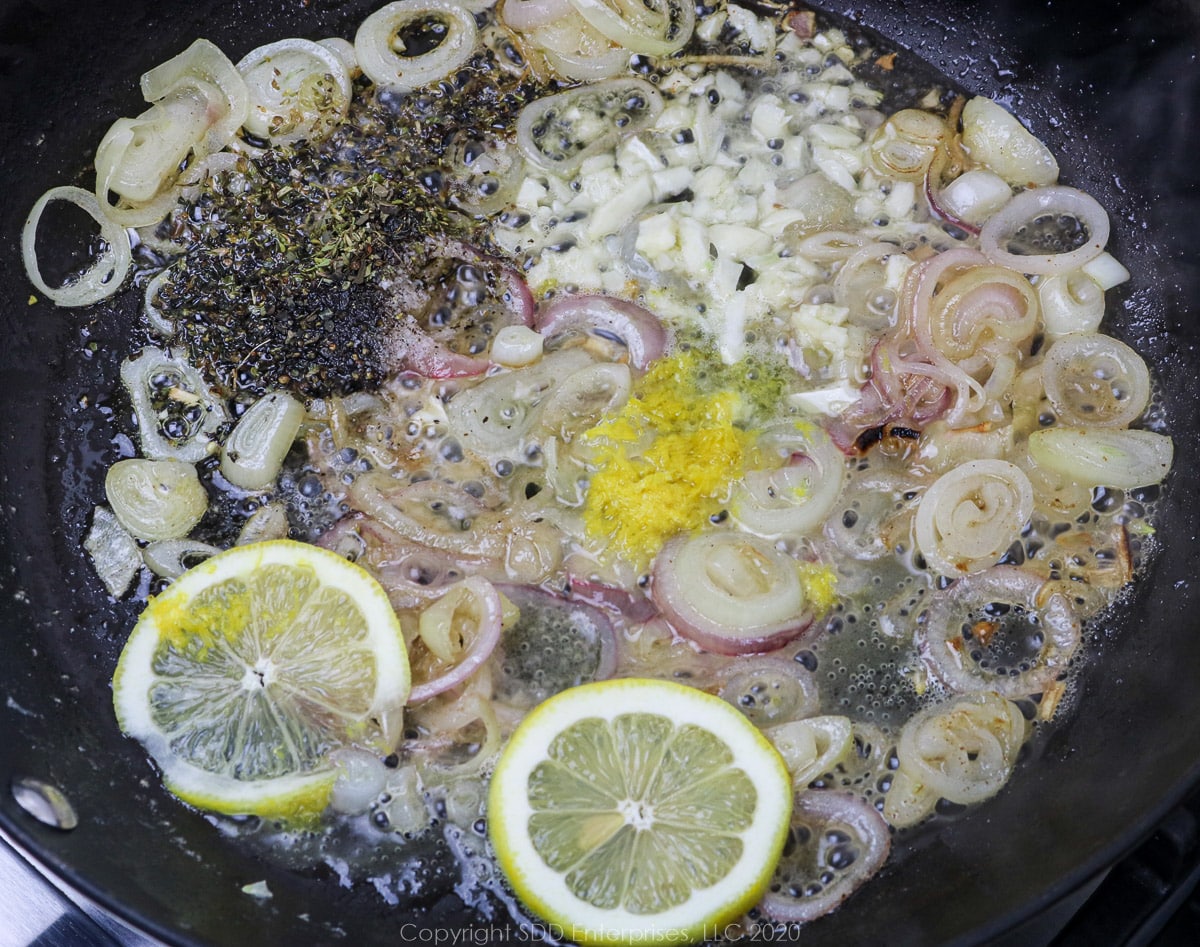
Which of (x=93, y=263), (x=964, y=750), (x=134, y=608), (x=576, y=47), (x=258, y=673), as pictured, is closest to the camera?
(x=258, y=673)

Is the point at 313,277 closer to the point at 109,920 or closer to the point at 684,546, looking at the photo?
the point at 684,546

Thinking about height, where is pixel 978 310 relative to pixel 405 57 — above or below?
below

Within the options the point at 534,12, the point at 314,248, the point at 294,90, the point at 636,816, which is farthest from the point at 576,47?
the point at 636,816

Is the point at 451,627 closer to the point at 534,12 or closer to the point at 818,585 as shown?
the point at 818,585

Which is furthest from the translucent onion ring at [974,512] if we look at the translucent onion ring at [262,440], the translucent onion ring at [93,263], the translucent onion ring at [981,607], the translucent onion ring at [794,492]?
the translucent onion ring at [93,263]

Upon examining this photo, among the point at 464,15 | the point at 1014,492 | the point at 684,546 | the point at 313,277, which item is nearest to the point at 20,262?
the point at 313,277

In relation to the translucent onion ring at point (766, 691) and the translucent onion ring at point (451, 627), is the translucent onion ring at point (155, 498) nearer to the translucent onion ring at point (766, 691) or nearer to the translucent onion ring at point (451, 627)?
the translucent onion ring at point (451, 627)
